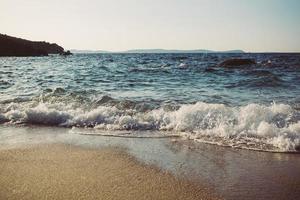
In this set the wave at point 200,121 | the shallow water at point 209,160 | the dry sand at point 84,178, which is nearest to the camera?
the dry sand at point 84,178

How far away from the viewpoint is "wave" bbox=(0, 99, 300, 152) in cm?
666

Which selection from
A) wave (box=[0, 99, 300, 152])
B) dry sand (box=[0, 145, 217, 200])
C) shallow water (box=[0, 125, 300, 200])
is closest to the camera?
dry sand (box=[0, 145, 217, 200])

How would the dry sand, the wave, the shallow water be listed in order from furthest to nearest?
the wave → the shallow water → the dry sand

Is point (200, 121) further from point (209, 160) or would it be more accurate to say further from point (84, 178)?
point (84, 178)

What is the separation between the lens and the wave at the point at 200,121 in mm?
6660

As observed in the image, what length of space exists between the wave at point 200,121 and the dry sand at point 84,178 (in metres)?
2.12

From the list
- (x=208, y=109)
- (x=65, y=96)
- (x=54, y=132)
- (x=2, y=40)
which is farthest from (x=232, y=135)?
(x=2, y=40)

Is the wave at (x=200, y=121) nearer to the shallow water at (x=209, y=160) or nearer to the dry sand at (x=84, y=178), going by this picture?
the shallow water at (x=209, y=160)

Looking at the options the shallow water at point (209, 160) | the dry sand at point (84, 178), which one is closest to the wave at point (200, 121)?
the shallow water at point (209, 160)

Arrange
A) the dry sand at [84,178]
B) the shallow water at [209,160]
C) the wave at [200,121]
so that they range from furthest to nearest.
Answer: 1. the wave at [200,121]
2. the shallow water at [209,160]
3. the dry sand at [84,178]

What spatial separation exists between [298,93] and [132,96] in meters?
6.92

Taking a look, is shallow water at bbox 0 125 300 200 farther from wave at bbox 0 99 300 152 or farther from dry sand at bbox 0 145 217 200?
wave at bbox 0 99 300 152

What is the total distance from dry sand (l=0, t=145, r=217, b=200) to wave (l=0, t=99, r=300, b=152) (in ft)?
6.96

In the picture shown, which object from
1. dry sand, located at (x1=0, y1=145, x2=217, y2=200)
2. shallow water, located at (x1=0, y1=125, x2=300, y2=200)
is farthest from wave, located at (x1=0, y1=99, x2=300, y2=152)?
dry sand, located at (x1=0, y1=145, x2=217, y2=200)
